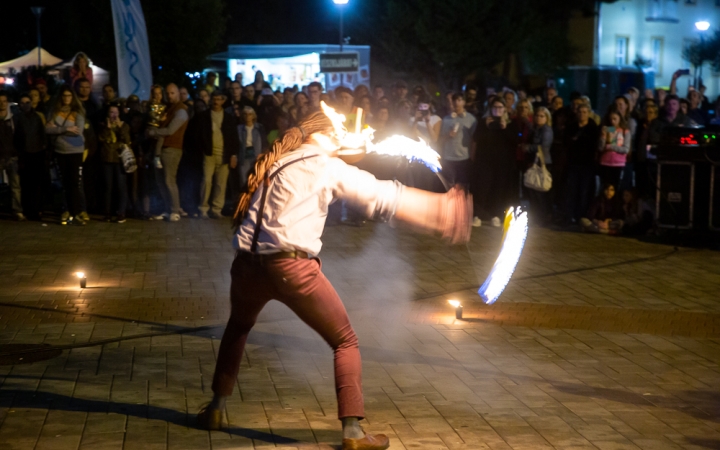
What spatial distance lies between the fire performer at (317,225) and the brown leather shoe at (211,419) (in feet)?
2.46

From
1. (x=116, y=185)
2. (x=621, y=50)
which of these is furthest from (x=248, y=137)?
(x=621, y=50)

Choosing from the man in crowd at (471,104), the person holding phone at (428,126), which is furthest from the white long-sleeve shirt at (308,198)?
the man in crowd at (471,104)

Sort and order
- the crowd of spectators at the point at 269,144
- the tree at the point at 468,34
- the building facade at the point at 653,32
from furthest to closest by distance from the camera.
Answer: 1. the building facade at the point at 653,32
2. the tree at the point at 468,34
3. the crowd of spectators at the point at 269,144

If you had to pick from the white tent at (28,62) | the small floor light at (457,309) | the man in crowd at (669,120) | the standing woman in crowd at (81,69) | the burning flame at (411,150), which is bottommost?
the small floor light at (457,309)

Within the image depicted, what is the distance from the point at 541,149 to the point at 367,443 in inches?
406

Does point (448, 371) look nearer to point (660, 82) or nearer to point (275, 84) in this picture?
point (275, 84)

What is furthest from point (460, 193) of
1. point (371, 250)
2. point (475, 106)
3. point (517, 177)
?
point (475, 106)

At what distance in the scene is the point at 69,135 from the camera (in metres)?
14.3

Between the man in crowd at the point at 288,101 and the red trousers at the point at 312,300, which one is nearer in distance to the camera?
the red trousers at the point at 312,300

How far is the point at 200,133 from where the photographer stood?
15.2 meters

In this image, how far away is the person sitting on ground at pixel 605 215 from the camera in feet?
47.4

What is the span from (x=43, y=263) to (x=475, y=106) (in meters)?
8.99

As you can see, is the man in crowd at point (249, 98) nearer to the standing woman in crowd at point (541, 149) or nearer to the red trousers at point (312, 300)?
the standing woman in crowd at point (541, 149)

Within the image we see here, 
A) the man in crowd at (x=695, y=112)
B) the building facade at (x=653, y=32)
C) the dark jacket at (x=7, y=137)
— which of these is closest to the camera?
the dark jacket at (x=7, y=137)
